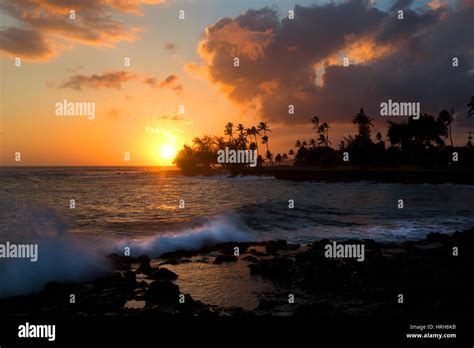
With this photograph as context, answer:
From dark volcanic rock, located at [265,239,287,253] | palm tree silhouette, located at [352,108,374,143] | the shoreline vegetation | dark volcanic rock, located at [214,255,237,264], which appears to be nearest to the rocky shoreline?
dark volcanic rock, located at [214,255,237,264]

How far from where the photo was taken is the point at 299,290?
35.8ft

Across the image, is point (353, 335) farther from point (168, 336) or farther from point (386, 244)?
point (386, 244)

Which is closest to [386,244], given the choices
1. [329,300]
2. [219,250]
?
[219,250]

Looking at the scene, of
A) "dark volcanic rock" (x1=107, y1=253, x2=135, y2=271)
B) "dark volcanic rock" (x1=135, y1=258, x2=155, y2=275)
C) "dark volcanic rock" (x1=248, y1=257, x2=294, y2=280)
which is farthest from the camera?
"dark volcanic rock" (x1=107, y1=253, x2=135, y2=271)

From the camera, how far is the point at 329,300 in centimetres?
1007

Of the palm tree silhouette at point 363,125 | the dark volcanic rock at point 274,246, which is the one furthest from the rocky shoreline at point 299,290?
the palm tree silhouette at point 363,125

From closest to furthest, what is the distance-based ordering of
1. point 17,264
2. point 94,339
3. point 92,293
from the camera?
point 94,339 → point 92,293 → point 17,264

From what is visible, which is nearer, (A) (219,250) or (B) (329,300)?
(B) (329,300)

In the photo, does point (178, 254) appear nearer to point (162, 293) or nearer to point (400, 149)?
point (162, 293)

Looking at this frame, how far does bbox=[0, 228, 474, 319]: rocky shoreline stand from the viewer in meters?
9.09

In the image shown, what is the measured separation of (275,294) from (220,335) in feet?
14.4

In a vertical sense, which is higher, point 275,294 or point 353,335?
point 353,335

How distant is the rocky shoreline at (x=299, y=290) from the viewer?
29.8 ft

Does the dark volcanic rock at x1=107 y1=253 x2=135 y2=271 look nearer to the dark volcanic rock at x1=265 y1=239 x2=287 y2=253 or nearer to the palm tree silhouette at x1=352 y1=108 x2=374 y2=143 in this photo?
the dark volcanic rock at x1=265 y1=239 x2=287 y2=253
